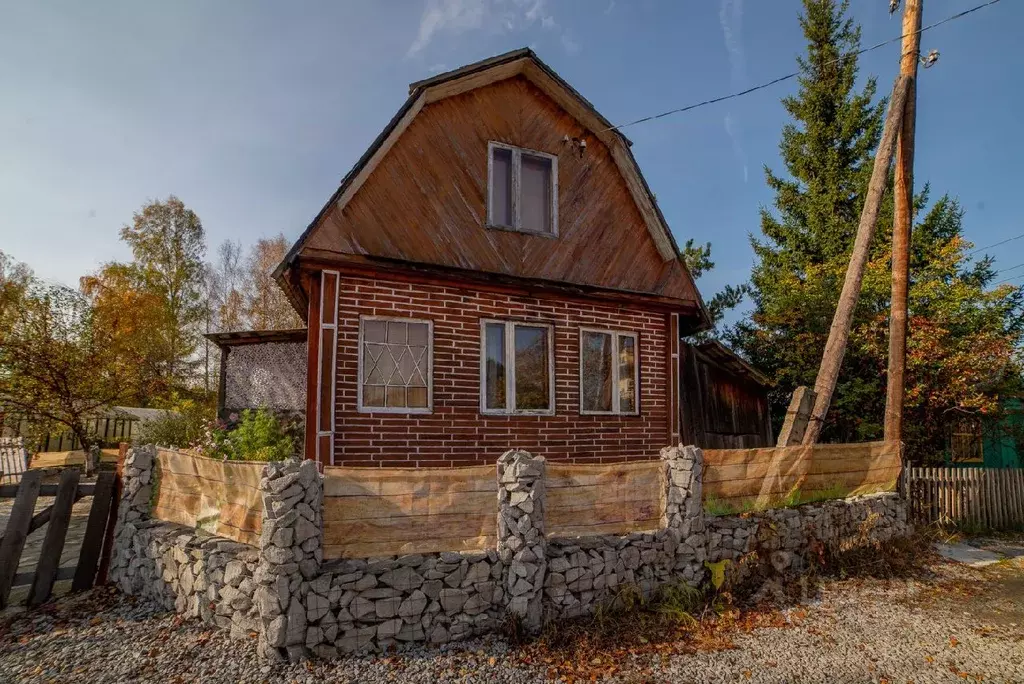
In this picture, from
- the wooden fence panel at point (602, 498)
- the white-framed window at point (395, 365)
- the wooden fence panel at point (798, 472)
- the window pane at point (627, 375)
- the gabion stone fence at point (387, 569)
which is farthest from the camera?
the window pane at point (627, 375)

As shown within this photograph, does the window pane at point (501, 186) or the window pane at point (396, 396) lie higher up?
the window pane at point (501, 186)

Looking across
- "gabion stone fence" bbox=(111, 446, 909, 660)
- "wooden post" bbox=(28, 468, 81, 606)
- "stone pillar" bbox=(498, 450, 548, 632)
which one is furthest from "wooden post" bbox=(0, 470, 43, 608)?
"stone pillar" bbox=(498, 450, 548, 632)

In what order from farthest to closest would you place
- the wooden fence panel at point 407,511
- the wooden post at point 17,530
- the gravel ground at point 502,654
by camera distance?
the wooden post at point 17,530, the wooden fence panel at point 407,511, the gravel ground at point 502,654

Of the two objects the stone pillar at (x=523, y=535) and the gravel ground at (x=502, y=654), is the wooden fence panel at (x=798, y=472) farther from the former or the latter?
the stone pillar at (x=523, y=535)

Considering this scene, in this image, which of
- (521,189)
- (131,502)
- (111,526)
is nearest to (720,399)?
(521,189)

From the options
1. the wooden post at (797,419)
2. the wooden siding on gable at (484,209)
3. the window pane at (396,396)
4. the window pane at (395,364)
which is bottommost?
the wooden post at (797,419)

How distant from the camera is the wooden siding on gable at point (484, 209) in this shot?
823 cm

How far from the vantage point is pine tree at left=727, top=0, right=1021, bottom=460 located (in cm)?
1304

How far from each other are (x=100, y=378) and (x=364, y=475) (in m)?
15.3

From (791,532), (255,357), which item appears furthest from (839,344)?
(255,357)

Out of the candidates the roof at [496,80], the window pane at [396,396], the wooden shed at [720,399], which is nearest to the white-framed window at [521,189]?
the roof at [496,80]

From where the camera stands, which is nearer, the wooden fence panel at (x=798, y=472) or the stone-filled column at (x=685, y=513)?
the stone-filled column at (x=685, y=513)

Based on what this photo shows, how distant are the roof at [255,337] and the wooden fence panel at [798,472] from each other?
27.2ft

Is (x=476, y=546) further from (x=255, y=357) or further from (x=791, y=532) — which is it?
(x=255, y=357)
